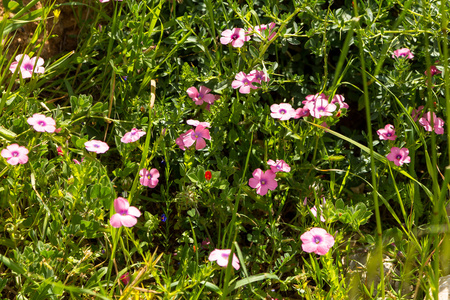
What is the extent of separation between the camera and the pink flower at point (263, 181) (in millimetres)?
1884

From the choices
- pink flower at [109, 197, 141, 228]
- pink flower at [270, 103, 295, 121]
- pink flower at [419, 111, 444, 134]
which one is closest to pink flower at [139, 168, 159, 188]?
pink flower at [109, 197, 141, 228]

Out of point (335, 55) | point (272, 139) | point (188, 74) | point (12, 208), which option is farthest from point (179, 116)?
point (335, 55)

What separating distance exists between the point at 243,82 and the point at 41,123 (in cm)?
77

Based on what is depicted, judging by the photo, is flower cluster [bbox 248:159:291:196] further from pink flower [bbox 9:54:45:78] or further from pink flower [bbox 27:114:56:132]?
pink flower [bbox 9:54:45:78]

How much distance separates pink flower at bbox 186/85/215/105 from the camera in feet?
6.75

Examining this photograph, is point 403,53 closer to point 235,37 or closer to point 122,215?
point 235,37

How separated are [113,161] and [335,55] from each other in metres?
1.14

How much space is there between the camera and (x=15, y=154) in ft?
5.50

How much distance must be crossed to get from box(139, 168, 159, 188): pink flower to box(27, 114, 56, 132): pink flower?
347 mm

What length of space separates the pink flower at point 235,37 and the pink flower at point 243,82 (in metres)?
0.12

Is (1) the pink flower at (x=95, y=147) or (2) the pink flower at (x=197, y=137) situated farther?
(2) the pink flower at (x=197, y=137)

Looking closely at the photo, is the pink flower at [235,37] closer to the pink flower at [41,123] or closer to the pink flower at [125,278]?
the pink flower at [41,123]

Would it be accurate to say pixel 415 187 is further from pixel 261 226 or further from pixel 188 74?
pixel 188 74

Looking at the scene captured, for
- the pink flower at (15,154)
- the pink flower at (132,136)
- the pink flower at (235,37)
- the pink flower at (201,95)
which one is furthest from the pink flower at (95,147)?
the pink flower at (235,37)
